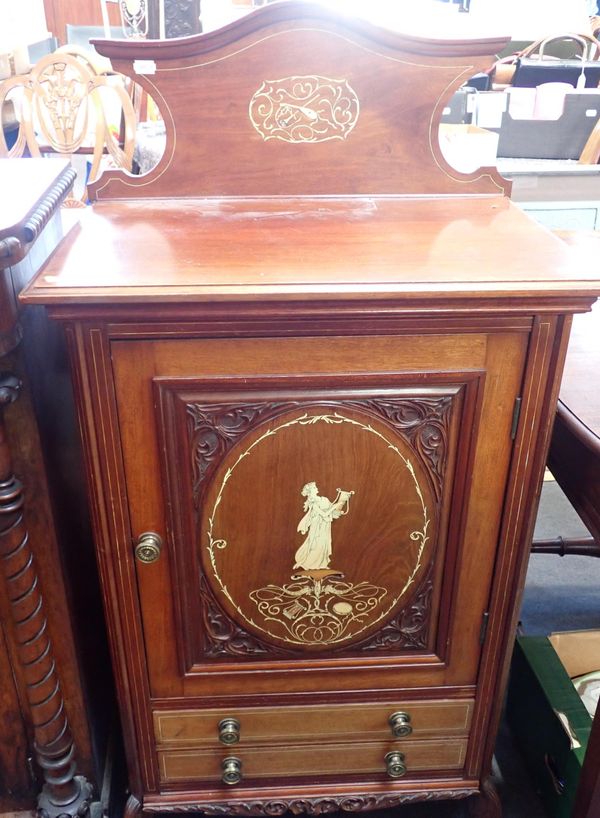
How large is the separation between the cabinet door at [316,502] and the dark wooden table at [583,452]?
0.42ft

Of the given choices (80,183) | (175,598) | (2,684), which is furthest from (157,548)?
(80,183)

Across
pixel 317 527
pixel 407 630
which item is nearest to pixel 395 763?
pixel 407 630

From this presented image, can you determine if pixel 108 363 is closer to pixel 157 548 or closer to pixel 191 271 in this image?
pixel 191 271

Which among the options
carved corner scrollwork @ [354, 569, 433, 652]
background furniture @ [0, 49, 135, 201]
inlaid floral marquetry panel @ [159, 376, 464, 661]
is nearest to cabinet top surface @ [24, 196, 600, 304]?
inlaid floral marquetry panel @ [159, 376, 464, 661]

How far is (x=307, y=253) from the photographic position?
772 millimetres

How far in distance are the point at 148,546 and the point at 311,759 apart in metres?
0.42

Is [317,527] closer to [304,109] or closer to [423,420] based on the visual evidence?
[423,420]

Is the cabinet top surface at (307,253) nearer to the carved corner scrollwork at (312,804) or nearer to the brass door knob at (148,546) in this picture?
the brass door knob at (148,546)

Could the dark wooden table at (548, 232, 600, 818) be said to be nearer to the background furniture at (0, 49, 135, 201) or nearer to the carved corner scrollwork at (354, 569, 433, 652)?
the carved corner scrollwork at (354, 569, 433, 652)

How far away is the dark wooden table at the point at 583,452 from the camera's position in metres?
0.85

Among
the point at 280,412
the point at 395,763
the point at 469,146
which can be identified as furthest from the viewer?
the point at 469,146

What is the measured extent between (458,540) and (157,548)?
0.35 meters

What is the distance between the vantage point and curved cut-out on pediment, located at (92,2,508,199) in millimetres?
898

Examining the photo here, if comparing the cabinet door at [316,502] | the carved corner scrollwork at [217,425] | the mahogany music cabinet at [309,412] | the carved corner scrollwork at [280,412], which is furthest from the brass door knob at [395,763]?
the carved corner scrollwork at [217,425]
